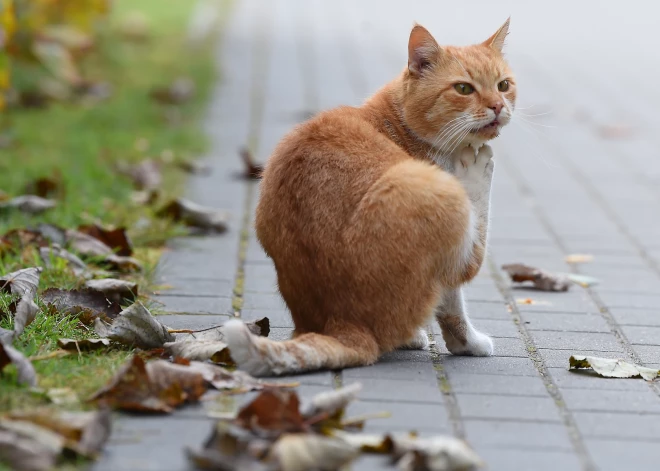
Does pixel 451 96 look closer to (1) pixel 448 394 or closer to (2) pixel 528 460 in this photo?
(1) pixel 448 394

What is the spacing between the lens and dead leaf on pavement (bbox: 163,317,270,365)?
382 centimetres

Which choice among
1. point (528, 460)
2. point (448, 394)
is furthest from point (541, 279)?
point (528, 460)

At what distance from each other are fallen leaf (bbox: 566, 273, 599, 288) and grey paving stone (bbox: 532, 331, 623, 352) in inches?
32.6

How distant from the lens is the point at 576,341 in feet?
14.6

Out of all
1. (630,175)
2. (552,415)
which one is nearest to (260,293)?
(552,415)

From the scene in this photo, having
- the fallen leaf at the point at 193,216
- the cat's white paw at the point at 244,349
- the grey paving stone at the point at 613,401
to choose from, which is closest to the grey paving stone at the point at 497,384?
the grey paving stone at the point at 613,401

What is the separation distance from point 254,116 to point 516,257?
3.84 meters

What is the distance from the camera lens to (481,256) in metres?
4.07

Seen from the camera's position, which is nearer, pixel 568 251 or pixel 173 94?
pixel 568 251

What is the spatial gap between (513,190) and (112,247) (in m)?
3.21

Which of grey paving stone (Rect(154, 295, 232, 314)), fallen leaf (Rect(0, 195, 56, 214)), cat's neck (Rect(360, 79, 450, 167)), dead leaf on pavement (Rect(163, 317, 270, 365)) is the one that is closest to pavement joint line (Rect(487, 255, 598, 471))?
cat's neck (Rect(360, 79, 450, 167))

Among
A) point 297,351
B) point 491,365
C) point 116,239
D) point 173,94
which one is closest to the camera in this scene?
point 297,351

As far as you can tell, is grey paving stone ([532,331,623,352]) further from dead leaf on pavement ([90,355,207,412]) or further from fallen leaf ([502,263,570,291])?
dead leaf on pavement ([90,355,207,412])

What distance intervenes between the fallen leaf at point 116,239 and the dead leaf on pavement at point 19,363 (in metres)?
1.74
